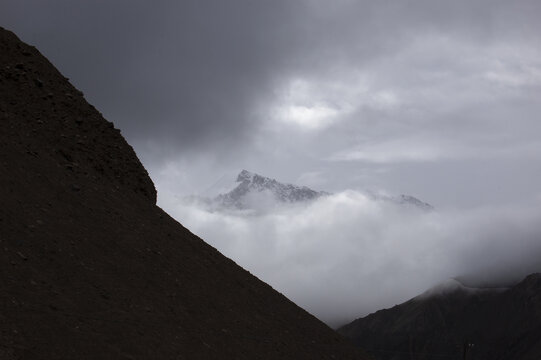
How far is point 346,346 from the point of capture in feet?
76.2

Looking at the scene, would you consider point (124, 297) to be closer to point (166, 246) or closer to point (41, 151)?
point (166, 246)

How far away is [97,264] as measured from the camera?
16.6 m

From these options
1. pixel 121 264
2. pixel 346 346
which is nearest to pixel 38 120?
pixel 121 264

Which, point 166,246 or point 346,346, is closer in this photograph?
point 166,246

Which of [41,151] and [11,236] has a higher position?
[41,151]

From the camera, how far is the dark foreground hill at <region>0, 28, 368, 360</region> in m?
13.3

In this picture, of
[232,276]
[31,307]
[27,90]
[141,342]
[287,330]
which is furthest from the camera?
[27,90]

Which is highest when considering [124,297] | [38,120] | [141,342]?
[38,120]

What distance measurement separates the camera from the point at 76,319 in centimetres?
1335

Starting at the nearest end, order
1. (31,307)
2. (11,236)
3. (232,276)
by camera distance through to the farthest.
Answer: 1. (31,307)
2. (11,236)
3. (232,276)

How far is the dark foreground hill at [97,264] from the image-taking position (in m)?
13.3

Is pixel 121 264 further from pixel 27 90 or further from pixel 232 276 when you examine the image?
pixel 27 90

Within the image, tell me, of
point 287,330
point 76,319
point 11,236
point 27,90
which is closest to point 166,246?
point 287,330

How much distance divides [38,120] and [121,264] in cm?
925
